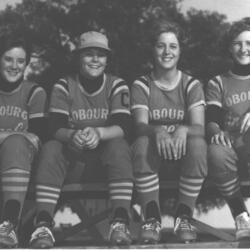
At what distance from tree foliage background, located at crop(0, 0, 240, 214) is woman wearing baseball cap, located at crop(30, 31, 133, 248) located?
1.81ft

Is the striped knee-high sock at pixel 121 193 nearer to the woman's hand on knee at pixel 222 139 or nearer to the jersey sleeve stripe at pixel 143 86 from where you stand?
the woman's hand on knee at pixel 222 139

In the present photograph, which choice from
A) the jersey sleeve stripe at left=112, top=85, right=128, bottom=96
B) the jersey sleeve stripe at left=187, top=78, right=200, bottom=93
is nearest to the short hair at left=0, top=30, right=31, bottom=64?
the jersey sleeve stripe at left=112, top=85, right=128, bottom=96

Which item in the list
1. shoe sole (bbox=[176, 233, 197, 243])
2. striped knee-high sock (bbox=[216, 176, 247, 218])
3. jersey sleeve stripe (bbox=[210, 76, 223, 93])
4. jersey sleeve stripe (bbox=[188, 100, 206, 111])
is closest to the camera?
shoe sole (bbox=[176, 233, 197, 243])

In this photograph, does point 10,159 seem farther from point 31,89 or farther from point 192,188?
point 192,188

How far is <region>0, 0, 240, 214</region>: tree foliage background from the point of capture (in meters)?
3.64

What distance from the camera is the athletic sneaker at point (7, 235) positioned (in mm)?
2467

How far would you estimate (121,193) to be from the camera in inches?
102

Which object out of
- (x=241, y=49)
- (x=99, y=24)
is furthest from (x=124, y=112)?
(x=99, y=24)

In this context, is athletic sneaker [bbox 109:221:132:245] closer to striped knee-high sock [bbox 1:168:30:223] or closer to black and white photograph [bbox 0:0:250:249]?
black and white photograph [bbox 0:0:250:249]

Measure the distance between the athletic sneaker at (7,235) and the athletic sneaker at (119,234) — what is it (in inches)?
16.5

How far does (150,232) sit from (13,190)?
64cm

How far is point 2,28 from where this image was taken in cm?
355

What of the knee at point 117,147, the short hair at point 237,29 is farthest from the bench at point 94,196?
the short hair at point 237,29

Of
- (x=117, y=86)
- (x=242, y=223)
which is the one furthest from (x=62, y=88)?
(x=242, y=223)
